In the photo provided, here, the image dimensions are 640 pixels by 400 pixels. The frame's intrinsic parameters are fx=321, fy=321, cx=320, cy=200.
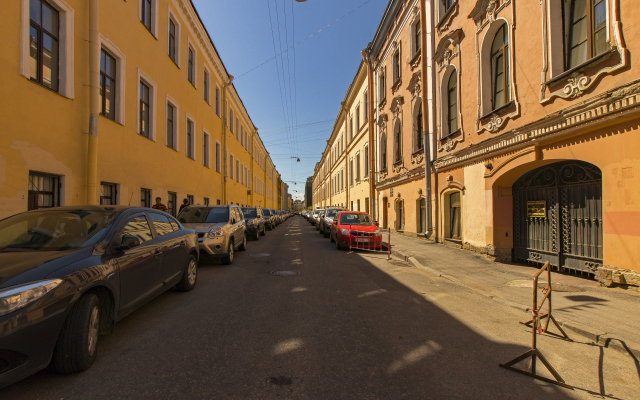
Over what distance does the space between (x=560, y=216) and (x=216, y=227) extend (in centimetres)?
873

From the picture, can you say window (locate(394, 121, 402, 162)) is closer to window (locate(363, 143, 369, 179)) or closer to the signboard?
window (locate(363, 143, 369, 179))

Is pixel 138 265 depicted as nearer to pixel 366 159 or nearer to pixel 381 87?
pixel 381 87

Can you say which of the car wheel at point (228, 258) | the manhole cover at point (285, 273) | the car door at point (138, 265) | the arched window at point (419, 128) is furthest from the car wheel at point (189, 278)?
the arched window at point (419, 128)

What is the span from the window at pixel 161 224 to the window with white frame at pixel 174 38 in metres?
11.7

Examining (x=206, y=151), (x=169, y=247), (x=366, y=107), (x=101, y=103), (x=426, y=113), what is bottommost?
(x=169, y=247)

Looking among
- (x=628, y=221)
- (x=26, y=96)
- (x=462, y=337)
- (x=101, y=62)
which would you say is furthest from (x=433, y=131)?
(x=26, y=96)

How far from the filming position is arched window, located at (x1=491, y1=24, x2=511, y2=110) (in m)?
9.46

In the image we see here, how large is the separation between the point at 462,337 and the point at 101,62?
11.3 metres

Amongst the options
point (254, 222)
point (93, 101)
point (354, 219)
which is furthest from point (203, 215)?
point (254, 222)

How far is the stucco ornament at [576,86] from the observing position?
6564mm

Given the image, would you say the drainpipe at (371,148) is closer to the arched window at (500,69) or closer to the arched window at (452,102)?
the arched window at (452,102)

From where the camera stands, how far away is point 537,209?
857 centimetres

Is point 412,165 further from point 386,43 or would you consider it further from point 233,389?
point 233,389

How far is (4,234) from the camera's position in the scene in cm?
361
